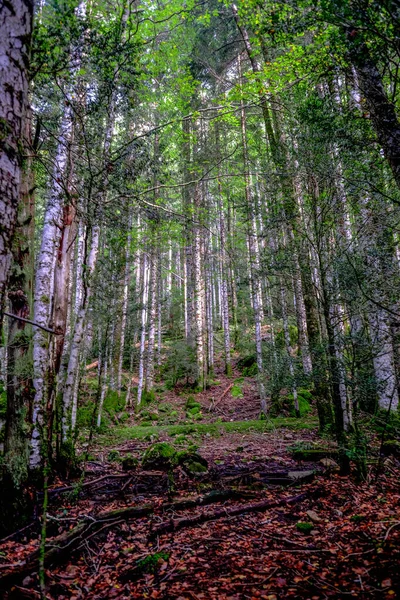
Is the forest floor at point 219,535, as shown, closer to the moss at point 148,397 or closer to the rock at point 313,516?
the rock at point 313,516

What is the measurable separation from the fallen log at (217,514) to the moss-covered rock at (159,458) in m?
1.87

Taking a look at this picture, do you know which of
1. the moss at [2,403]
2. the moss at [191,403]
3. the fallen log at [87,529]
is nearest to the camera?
the fallen log at [87,529]

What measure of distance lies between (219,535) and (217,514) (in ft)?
1.69

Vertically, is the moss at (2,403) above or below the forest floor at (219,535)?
above

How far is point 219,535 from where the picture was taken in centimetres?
366

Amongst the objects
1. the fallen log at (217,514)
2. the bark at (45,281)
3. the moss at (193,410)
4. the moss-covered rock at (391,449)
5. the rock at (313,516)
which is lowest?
the moss at (193,410)

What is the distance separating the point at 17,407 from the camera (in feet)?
15.3

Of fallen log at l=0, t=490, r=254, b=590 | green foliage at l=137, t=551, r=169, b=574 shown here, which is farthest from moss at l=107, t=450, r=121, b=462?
green foliage at l=137, t=551, r=169, b=574

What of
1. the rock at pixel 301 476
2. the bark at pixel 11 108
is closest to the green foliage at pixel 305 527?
the rock at pixel 301 476

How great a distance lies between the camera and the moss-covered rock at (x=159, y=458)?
6150 millimetres

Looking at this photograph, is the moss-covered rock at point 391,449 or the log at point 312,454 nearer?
the moss-covered rock at point 391,449

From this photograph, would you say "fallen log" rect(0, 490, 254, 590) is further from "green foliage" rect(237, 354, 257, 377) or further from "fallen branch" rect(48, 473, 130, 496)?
"green foliage" rect(237, 354, 257, 377)

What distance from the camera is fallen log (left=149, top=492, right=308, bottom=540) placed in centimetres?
389

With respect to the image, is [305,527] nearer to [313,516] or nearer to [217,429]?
[313,516]
